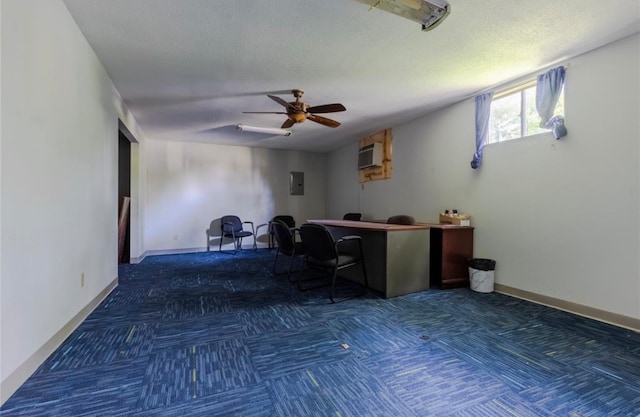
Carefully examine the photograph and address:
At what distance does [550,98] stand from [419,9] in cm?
199

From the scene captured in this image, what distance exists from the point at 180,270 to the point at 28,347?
300cm

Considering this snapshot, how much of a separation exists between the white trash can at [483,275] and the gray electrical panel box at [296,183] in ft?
16.1

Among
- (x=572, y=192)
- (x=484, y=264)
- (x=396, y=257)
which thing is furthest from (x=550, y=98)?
(x=396, y=257)

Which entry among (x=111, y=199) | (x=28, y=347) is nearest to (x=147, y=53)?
(x=111, y=199)

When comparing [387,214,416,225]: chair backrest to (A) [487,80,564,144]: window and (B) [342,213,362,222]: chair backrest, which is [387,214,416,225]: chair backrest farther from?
(B) [342,213,362,222]: chair backrest

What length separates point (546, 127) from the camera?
118 inches

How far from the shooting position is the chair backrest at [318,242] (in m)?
3.07

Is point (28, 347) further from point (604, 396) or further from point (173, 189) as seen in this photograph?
point (173, 189)

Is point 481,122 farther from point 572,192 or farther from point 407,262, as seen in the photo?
point 407,262

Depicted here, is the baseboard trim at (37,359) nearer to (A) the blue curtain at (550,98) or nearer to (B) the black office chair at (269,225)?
(B) the black office chair at (269,225)

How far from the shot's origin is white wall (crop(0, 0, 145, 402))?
149cm

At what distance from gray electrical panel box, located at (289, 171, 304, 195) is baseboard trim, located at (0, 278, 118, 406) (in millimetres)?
5217

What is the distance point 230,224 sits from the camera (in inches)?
247

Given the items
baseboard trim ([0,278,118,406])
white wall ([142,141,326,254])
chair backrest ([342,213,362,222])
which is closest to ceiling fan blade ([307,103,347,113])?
baseboard trim ([0,278,118,406])
